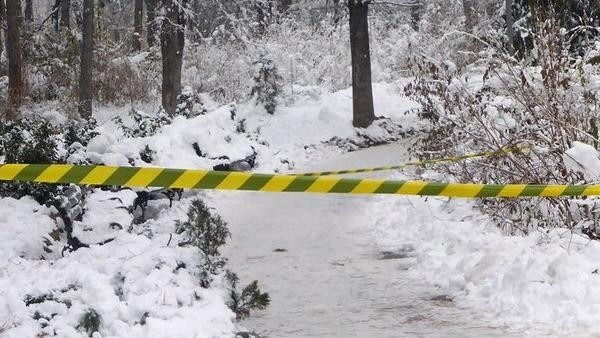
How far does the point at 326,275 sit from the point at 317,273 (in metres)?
0.11

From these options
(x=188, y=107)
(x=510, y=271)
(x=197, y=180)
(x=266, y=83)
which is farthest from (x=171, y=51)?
(x=197, y=180)

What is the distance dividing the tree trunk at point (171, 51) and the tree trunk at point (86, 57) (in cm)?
156

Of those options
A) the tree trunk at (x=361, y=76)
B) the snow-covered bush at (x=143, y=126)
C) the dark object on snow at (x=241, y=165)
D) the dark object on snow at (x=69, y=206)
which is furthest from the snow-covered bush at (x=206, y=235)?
the tree trunk at (x=361, y=76)

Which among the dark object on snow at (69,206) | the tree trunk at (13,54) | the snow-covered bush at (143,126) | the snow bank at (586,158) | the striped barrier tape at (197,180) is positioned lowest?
the dark object on snow at (69,206)

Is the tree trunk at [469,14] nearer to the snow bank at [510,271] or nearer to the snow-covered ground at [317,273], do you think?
the snow-covered ground at [317,273]

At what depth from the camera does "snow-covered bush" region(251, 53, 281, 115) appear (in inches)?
632

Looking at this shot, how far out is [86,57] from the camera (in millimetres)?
15188

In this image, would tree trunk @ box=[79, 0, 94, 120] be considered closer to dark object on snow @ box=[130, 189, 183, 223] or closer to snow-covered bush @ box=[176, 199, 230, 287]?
dark object on snow @ box=[130, 189, 183, 223]

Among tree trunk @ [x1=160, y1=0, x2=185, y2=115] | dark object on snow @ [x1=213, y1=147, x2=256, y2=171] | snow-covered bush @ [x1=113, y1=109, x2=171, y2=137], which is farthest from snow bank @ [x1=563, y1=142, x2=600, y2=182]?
tree trunk @ [x1=160, y1=0, x2=185, y2=115]

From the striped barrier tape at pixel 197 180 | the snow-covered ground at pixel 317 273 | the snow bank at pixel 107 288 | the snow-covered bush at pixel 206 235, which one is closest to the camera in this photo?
the striped barrier tape at pixel 197 180

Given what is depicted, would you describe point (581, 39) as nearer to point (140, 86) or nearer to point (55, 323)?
point (55, 323)

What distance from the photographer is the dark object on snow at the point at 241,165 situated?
10.8 meters

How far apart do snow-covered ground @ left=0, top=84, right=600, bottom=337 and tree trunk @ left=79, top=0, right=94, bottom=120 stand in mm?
6463

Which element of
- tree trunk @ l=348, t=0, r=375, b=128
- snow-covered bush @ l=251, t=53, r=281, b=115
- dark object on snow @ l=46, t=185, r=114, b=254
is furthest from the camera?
snow-covered bush @ l=251, t=53, r=281, b=115
